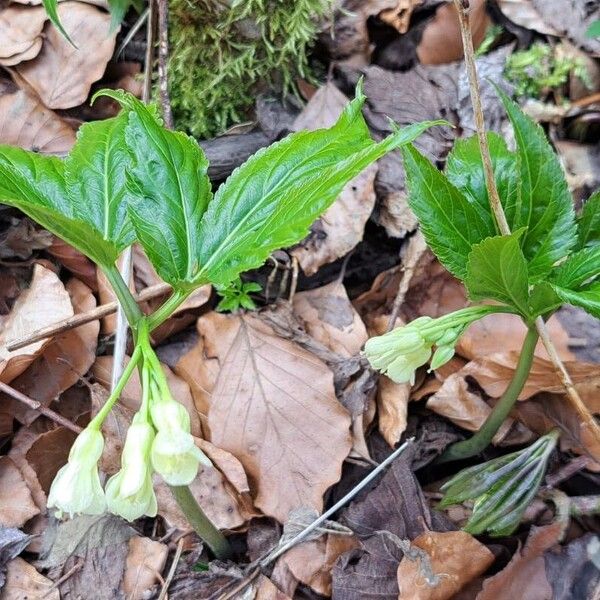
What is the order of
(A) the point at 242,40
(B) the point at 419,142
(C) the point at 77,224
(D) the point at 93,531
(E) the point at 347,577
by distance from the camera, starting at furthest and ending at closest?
(B) the point at 419,142 → (A) the point at 242,40 → (D) the point at 93,531 → (E) the point at 347,577 → (C) the point at 77,224

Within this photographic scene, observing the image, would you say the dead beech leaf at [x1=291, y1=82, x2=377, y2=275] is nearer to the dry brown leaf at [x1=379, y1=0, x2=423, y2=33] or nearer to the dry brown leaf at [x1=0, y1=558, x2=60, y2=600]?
the dry brown leaf at [x1=379, y1=0, x2=423, y2=33]

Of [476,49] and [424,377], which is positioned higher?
[476,49]

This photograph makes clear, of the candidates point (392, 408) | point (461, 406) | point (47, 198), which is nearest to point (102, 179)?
point (47, 198)

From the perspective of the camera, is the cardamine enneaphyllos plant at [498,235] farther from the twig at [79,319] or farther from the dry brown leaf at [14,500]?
the dry brown leaf at [14,500]

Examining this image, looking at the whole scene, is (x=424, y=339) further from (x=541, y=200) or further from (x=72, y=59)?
(x=72, y=59)

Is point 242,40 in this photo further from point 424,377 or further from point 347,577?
point 347,577

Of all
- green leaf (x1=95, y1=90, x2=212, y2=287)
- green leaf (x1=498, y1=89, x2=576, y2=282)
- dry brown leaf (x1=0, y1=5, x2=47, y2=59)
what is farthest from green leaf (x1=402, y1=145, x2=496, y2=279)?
dry brown leaf (x1=0, y1=5, x2=47, y2=59)

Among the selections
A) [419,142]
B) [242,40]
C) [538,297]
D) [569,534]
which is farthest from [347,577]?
[242,40]
